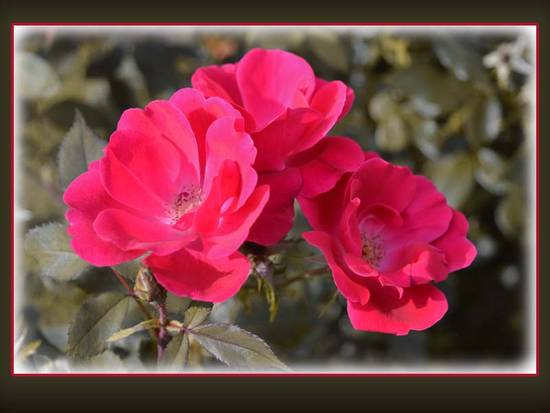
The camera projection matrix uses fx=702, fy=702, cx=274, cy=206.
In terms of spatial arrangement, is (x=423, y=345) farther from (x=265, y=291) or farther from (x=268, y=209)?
(x=268, y=209)

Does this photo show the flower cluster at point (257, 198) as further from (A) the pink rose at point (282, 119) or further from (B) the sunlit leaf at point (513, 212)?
(B) the sunlit leaf at point (513, 212)

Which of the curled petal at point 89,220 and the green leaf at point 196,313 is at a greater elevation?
the curled petal at point 89,220

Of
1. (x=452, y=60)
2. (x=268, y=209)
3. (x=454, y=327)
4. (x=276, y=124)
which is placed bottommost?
(x=454, y=327)

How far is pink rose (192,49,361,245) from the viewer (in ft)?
3.23

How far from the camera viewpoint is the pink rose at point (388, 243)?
1001mm

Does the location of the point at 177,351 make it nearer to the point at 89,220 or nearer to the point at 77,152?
the point at 89,220

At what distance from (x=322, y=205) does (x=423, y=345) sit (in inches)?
39.9

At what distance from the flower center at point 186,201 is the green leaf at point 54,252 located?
0.66ft

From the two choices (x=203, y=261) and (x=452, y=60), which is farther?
(x=452, y=60)

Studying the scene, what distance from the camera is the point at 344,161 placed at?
3.46ft

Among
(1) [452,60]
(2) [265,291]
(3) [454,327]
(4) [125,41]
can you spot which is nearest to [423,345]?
(3) [454,327]

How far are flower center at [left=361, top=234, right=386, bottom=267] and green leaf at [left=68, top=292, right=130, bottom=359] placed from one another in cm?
40

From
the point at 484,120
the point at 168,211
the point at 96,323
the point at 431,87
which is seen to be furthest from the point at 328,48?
the point at 96,323

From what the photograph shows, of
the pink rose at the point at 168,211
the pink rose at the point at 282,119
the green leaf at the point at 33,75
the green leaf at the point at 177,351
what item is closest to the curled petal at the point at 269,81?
the pink rose at the point at 282,119
